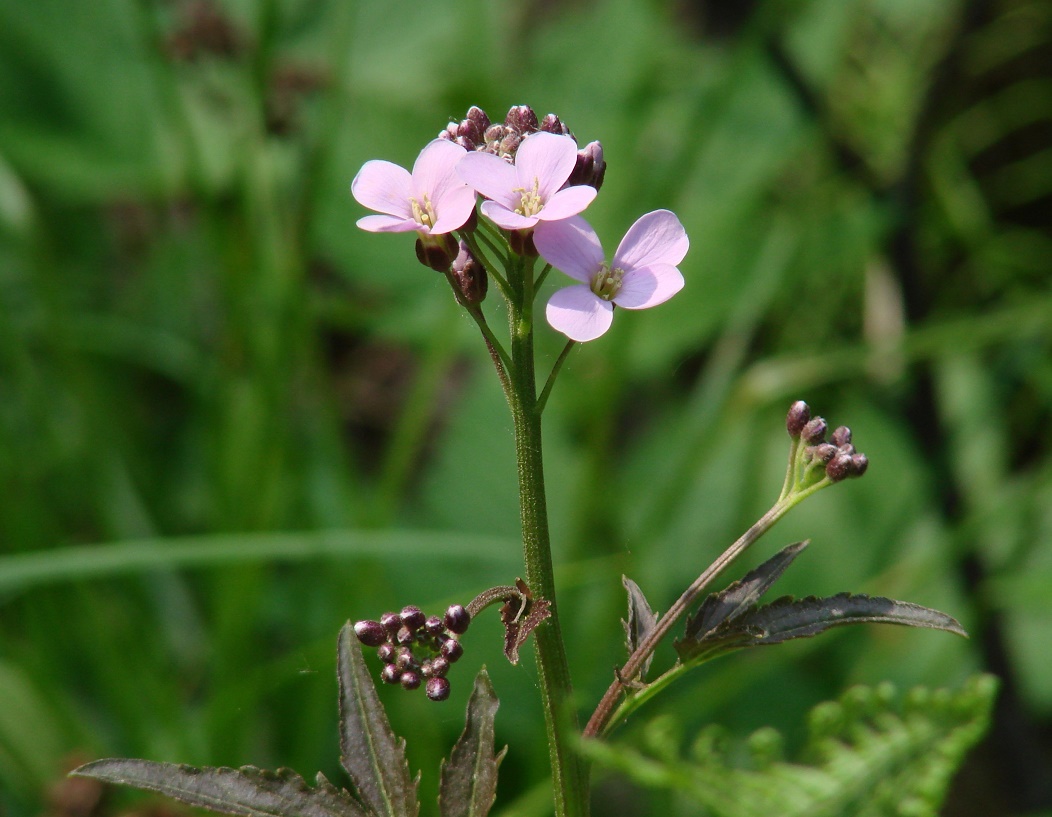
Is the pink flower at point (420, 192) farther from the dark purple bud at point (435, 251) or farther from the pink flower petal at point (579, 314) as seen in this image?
the pink flower petal at point (579, 314)

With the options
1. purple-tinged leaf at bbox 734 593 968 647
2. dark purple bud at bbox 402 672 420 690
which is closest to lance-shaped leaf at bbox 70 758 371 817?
dark purple bud at bbox 402 672 420 690

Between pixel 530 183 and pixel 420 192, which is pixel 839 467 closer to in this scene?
pixel 530 183

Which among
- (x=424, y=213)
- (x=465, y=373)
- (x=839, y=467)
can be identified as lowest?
(x=839, y=467)

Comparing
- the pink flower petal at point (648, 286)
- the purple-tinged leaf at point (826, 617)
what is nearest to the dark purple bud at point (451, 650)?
the purple-tinged leaf at point (826, 617)

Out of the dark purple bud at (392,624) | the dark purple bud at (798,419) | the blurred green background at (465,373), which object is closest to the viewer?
the dark purple bud at (392,624)

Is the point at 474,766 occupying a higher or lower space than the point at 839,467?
lower

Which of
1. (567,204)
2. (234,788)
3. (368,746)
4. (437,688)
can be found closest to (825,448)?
(567,204)
